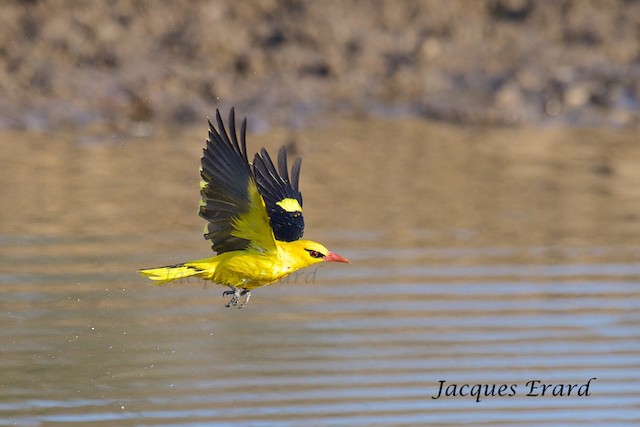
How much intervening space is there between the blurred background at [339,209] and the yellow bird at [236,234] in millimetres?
784

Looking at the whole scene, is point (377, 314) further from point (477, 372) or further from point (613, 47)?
point (613, 47)

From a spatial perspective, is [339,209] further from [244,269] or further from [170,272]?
[170,272]

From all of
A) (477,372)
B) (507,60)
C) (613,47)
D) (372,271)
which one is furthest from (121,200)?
(613,47)

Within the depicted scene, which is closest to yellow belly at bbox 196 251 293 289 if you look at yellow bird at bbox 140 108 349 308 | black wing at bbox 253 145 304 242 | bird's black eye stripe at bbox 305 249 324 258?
yellow bird at bbox 140 108 349 308

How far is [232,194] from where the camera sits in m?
7.06

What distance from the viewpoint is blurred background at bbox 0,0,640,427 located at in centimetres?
779

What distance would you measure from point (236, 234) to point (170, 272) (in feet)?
1.40

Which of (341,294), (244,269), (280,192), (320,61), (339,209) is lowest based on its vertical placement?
(341,294)

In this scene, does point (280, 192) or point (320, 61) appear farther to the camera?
point (320, 61)

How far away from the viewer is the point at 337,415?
7312mm

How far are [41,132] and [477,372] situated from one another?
7062mm

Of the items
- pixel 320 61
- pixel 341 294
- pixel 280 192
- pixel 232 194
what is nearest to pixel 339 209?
pixel 341 294

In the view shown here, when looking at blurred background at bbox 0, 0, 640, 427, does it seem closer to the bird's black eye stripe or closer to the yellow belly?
the yellow belly

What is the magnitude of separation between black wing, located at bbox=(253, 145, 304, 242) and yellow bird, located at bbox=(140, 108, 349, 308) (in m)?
0.37
